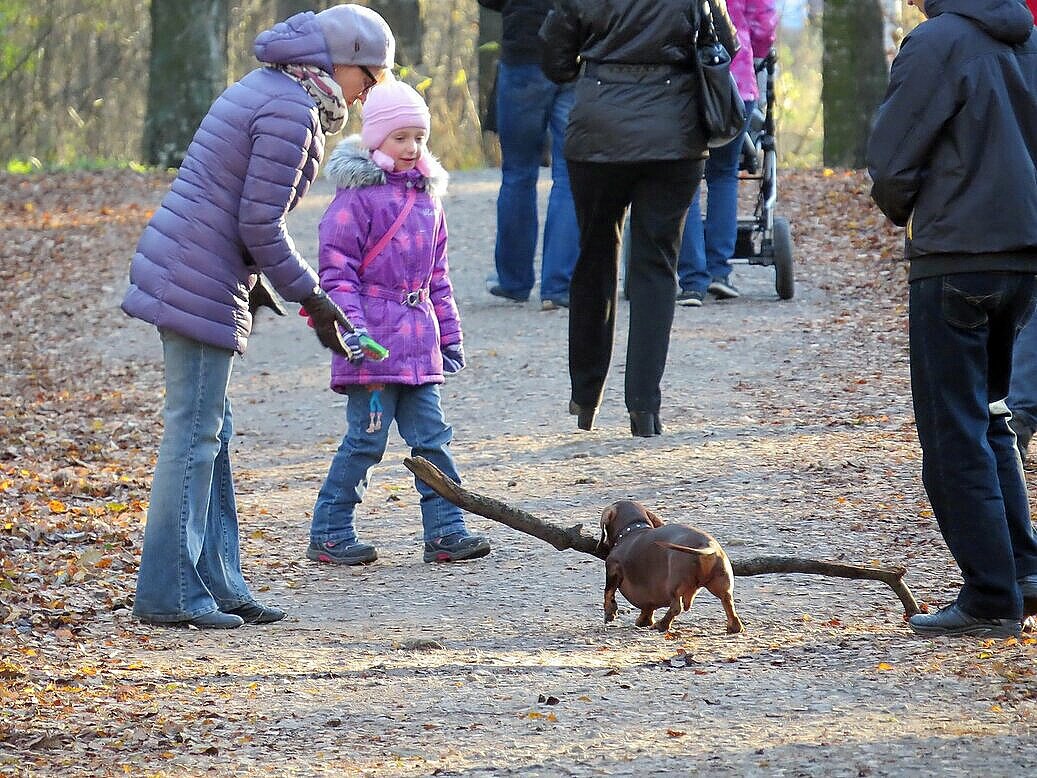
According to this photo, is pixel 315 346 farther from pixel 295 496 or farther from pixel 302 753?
pixel 302 753

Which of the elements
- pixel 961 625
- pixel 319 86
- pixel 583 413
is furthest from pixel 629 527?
pixel 583 413

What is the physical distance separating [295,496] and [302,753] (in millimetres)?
3627

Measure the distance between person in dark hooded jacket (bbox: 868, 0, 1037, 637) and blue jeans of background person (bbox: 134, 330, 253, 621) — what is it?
2.23 metres

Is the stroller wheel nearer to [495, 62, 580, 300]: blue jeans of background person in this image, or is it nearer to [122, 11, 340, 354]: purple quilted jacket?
[495, 62, 580, 300]: blue jeans of background person

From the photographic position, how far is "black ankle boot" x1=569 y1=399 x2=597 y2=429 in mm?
7719

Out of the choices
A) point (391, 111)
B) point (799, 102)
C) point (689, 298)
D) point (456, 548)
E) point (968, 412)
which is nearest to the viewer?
point (968, 412)

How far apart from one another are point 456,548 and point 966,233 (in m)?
2.45

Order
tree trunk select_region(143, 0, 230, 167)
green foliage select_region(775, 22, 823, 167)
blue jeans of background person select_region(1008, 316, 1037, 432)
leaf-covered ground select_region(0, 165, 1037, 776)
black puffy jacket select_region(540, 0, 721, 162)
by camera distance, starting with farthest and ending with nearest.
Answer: green foliage select_region(775, 22, 823, 167) → tree trunk select_region(143, 0, 230, 167) → black puffy jacket select_region(540, 0, 721, 162) → blue jeans of background person select_region(1008, 316, 1037, 432) → leaf-covered ground select_region(0, 165, 1037, 776)

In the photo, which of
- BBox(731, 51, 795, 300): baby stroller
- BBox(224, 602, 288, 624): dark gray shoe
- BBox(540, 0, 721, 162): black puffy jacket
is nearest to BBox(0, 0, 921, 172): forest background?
BBox(731, 51, 795, 300): baby stroller

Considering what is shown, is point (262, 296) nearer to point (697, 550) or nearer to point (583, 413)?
point (697, 550)

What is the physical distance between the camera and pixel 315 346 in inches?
449

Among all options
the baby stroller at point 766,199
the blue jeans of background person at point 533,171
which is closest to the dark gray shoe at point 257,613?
the blue jeans of background person at point 533,171

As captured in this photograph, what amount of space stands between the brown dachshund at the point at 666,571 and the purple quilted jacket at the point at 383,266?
136 cm

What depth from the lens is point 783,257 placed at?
10.9 meters
